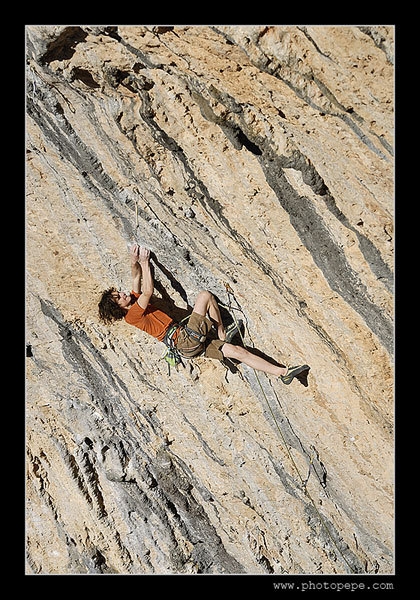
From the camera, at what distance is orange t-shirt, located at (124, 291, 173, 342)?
10.8ft

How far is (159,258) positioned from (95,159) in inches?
→ 33.8

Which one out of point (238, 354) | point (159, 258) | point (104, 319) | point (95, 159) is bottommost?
point (104, 319)

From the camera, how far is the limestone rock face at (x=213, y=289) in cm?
293

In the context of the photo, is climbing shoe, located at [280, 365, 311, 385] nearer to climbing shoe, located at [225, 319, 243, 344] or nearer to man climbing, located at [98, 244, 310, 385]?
man climbing, located at [98, 244, 310, 385]

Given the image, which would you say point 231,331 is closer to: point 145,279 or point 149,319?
point 149,319

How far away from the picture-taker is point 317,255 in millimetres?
3131

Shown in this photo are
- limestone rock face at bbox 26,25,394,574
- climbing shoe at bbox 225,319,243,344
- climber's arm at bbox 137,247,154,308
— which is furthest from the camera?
climbing shoe at bbox 225,319,243,344

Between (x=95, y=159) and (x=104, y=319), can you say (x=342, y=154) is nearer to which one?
(x=95, y=159)

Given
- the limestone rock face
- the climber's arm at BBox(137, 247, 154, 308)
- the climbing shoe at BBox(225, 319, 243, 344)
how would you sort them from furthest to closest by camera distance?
the climbing shoe at BBox(225, 319, 243, 344), the climber's arm at BBox(137, 247, 154, 308), the limestone rock face

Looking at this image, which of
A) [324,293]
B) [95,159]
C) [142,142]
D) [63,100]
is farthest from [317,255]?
[63,100]

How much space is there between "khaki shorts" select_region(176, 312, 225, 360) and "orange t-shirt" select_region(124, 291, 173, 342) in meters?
0.14
